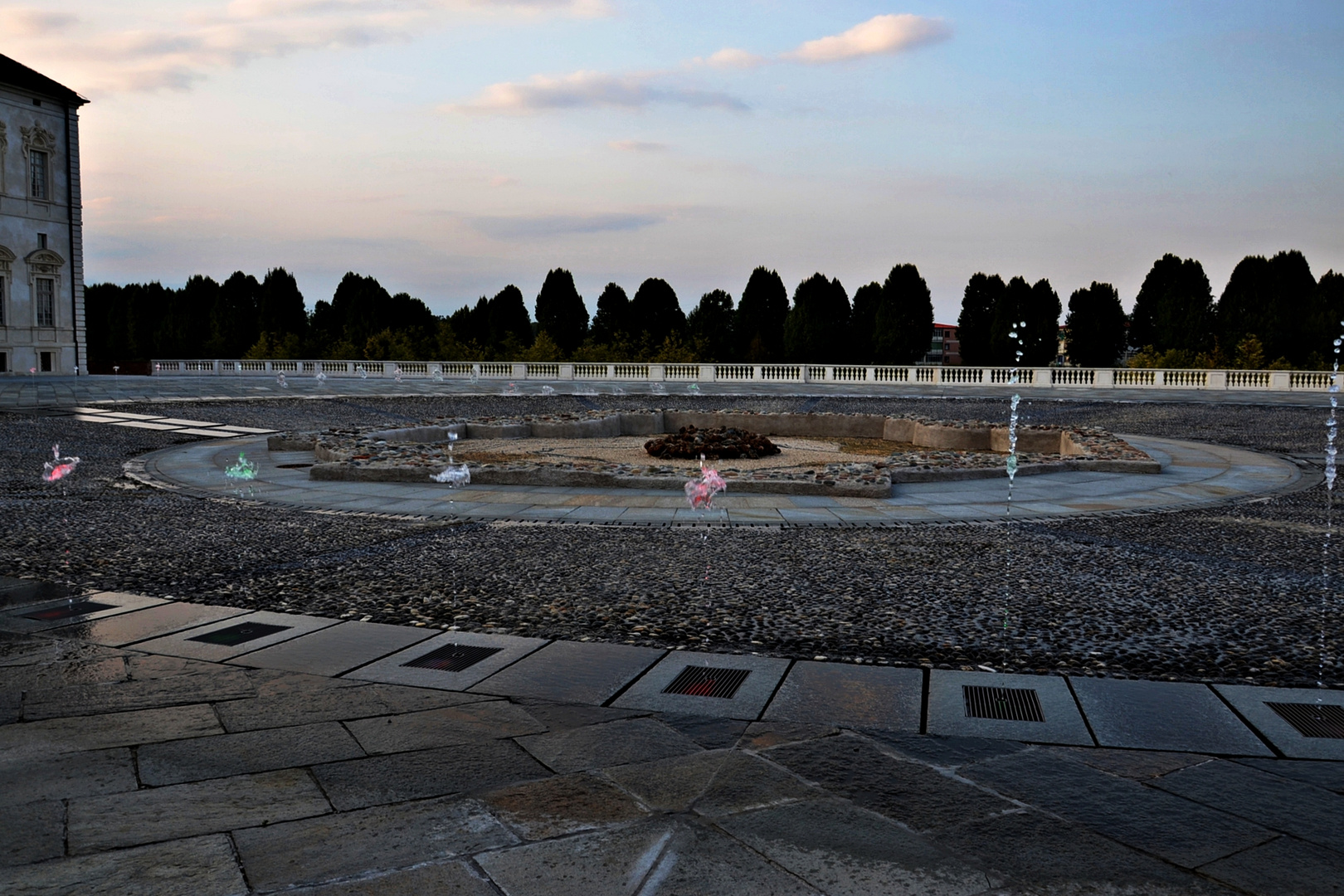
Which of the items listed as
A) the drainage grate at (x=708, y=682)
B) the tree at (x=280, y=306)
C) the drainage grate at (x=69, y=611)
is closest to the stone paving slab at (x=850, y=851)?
the drainage grate at (x=708, y=682)

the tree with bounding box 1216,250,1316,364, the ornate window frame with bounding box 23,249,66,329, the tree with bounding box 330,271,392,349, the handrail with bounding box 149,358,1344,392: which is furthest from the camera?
the tree with bounding box 330,271,392,349

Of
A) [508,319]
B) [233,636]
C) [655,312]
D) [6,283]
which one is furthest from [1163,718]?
[508,319]

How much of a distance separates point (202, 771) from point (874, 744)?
2914 mm

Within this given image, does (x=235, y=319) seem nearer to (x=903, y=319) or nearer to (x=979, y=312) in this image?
(x=903, y=319)

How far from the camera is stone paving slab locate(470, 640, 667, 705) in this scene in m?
5.09

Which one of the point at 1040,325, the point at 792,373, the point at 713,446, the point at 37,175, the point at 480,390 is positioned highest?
the point at 37,175

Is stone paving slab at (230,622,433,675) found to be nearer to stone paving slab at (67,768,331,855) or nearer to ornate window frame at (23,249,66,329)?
stone paving slab at (67,768,331,855)

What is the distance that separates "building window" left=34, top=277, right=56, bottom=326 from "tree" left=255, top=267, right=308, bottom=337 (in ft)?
68.2

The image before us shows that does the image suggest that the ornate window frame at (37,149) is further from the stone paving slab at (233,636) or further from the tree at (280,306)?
the stone paving slab at (233,636)

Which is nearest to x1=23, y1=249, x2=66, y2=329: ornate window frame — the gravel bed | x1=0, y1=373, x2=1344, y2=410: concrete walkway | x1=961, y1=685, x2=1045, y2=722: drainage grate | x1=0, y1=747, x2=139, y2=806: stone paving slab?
x1=0, y1=373, x2=1344, y2=410: concrete walkway

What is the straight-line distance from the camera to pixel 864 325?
64.9 meters

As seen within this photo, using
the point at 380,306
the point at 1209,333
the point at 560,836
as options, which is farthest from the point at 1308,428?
the point at 380,306

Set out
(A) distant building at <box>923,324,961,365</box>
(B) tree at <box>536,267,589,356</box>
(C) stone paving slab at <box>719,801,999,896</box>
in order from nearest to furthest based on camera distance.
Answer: (C) stone paving slab at <box>719,801,999,896</box> < (B) tree at <box>536,267,589,356</box> < (A) distant building at <box>923,324,961,365</box>

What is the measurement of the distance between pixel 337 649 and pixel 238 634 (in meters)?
0.81
